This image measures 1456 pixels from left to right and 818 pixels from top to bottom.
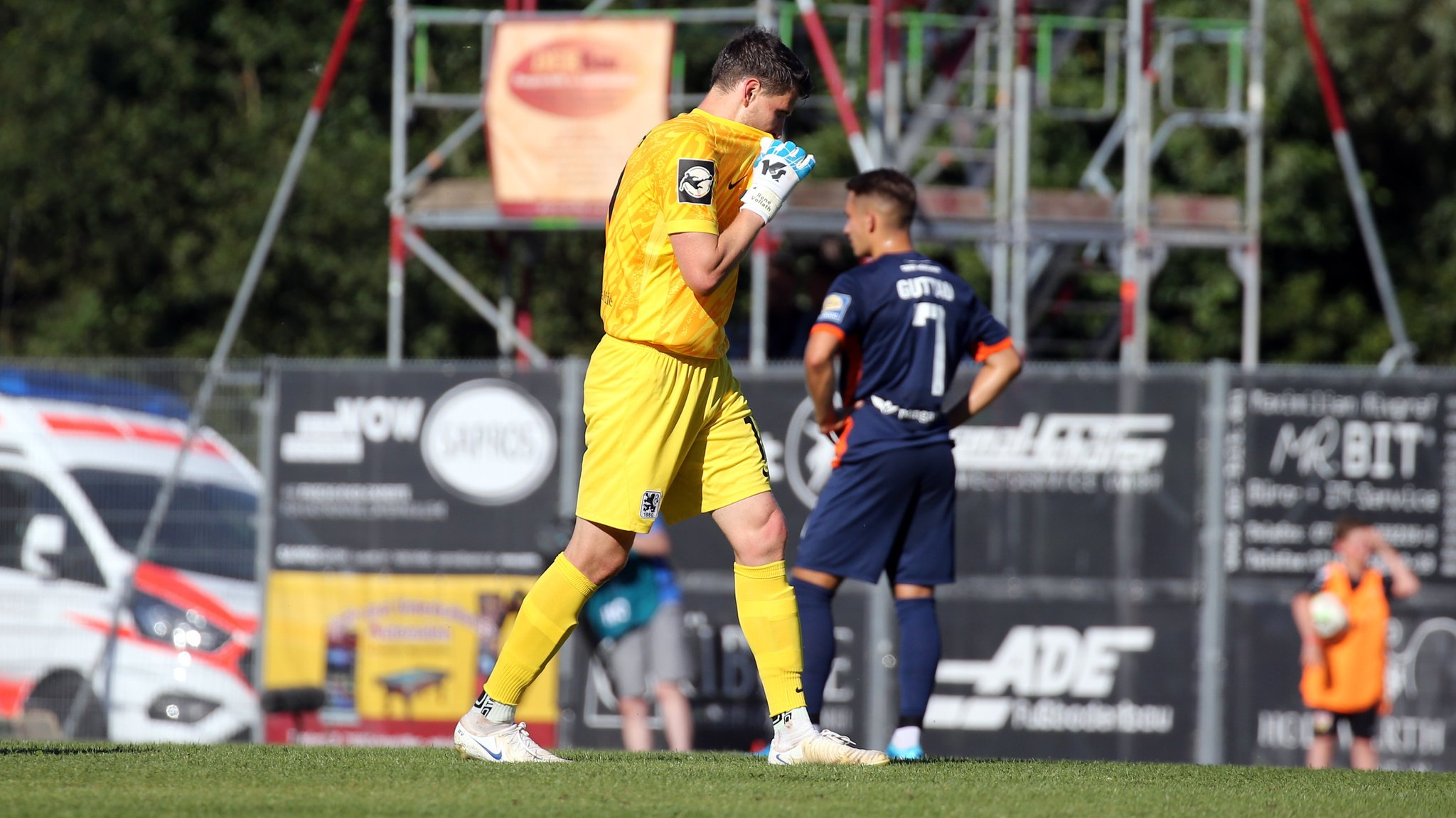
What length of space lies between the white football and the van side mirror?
23.3 ft

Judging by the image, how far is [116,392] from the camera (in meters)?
10.9

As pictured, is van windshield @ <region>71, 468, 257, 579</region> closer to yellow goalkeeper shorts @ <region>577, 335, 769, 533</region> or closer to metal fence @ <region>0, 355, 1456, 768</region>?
metal fence @ <region>0, 355, 1456, 768</region>

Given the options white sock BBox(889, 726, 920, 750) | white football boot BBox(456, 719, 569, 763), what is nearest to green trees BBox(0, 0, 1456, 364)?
white sock BBox(889, 726, 920, 750)

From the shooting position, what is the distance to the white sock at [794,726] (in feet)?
16.3

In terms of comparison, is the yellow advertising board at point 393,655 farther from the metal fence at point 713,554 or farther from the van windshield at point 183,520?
the van windshield at point 183,520

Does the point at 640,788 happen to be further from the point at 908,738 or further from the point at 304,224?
the point at 304,224

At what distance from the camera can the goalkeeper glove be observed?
4.81 metres

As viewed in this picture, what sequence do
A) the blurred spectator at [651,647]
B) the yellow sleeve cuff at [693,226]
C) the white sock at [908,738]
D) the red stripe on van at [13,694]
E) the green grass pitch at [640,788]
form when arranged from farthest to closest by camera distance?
the red stripe on van at [13,694], the blurred spectator at [651,647], the white sock at [908,738], the yellow sleeve cuff at [693,226], the green grass pitch at [640,788]

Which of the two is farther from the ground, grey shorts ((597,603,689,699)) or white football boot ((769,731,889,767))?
white football boot ((769,731,889,767))

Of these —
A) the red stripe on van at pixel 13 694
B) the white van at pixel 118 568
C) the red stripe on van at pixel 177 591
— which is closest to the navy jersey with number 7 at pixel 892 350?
the white van at pixel 118 568

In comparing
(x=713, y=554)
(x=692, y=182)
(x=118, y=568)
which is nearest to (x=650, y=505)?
(x=692, y=182)

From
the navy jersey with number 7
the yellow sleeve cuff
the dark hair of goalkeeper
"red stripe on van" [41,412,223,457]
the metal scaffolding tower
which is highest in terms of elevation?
the metal scaffolding tower

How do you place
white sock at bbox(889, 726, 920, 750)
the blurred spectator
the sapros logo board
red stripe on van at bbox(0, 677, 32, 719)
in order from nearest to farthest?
white sock at bbox(889, 726, 920, 750), the blurred spectator, the sapros logo board, red stripe on van at bbox(0, 677, 32, 719)

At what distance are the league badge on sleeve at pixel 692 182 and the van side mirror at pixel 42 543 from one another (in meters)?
7.11
